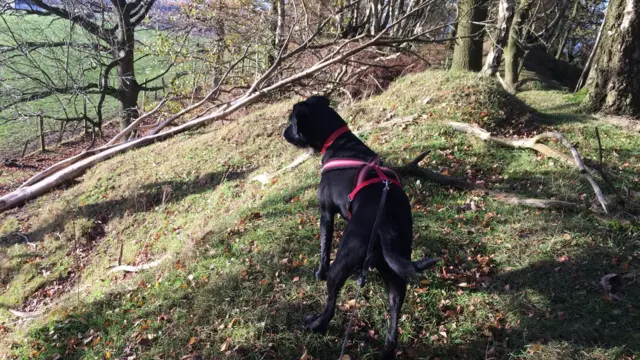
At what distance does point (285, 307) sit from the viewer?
371 cm

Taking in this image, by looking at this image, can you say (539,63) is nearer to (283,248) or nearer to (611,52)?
(611,52)

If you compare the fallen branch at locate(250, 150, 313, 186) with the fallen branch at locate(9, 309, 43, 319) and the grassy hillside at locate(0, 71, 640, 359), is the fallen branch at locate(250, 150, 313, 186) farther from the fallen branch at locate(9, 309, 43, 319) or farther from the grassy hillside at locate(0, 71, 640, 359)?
the fallen branch at locate(9, 309, 43, 319)

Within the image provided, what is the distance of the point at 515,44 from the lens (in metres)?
11.6

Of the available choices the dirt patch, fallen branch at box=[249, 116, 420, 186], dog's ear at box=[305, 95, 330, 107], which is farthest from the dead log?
dog's ear at box=[305, 95, 330, 107]

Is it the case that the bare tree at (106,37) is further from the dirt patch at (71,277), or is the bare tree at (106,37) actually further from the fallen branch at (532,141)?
the fallen branch at (532,141)

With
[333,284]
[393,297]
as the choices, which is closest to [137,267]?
[333,284]

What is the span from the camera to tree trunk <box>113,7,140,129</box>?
14.5 m

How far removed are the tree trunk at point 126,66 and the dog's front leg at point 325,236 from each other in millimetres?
13041

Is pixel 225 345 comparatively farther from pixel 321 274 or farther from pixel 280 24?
pixel 280 24

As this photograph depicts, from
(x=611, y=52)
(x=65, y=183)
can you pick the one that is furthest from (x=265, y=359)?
(x=65, y=183)

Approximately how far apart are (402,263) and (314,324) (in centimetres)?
126

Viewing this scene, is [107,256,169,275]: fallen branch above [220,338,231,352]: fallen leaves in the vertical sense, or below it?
below

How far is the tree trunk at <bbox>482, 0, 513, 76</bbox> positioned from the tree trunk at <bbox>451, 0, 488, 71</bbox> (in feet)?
2.40

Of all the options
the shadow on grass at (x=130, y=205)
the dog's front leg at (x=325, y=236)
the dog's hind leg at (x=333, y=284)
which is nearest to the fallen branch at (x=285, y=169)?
the shadow on grass at (x=130, y=205)
